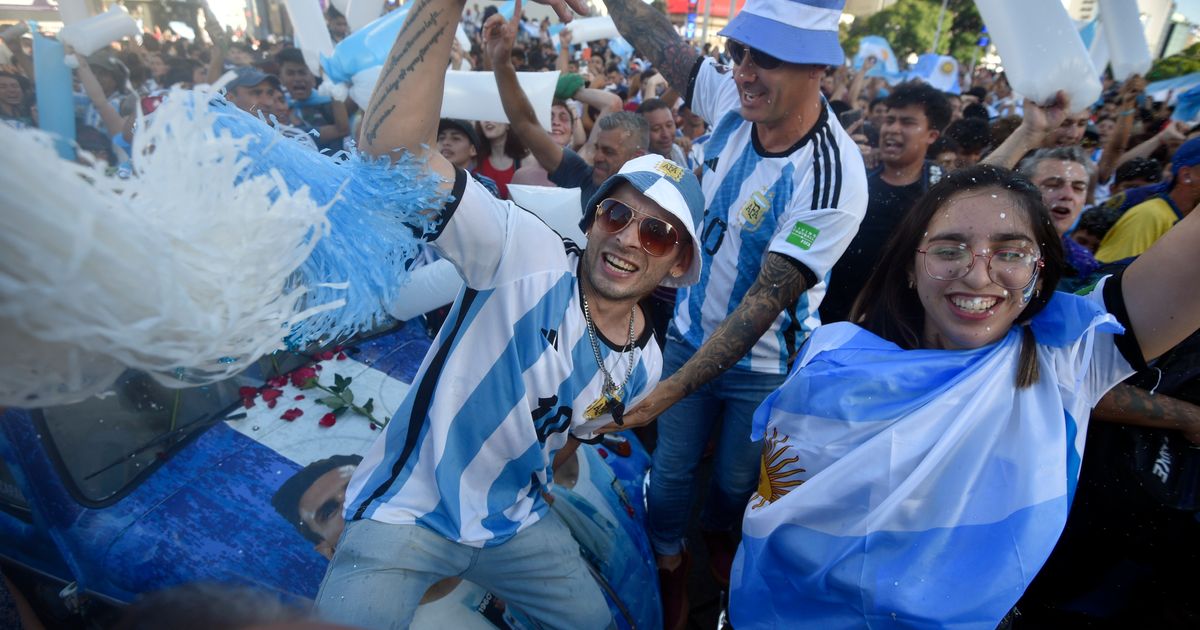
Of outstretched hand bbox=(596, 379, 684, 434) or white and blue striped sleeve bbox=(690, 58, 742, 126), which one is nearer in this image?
outstretched hand bbox=(596, 379, 684, 434)

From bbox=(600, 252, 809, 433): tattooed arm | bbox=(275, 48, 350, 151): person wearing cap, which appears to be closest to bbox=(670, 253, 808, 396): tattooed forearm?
bbox=(600, 252, 809, 433): tattooed arm

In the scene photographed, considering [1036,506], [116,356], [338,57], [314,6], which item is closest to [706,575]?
[1036,506]

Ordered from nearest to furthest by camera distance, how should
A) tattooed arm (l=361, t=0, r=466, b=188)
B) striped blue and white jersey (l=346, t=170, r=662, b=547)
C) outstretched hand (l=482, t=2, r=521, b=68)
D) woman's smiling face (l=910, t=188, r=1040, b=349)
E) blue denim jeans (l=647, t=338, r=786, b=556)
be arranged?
1. tattooed arm (l=361, t=0, r=466, b=188)
2. woman's smiling face (l=910, t=188, r=1040, b=349)
3. striped blue and white jersey (l=346, t=170, r=662, b=547)
4. outstretched hand (l=482, t=2, r=521, b=68)
5. blue denim jeans (l=647, t=338, r=786, b=556)

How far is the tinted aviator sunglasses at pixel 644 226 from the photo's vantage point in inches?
66.8

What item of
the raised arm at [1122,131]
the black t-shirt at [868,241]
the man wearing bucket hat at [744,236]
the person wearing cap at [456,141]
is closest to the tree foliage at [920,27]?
the raised arm at [1122,131]

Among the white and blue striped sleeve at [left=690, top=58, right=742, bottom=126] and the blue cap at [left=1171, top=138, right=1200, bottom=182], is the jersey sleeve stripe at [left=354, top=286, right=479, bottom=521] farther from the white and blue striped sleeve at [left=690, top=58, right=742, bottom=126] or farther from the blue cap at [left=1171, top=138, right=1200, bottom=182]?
the blue cap at [left=1171, top=138, right=1200, bottom=182]

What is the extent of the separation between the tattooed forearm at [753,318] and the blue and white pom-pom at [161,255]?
4.81 feet

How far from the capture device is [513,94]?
9.80 ft

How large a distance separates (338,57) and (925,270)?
390 cm

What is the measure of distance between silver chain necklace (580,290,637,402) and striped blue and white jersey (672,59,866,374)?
2.29 feet

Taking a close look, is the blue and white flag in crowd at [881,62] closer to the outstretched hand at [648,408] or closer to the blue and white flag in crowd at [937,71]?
the blue and white flag in crowd at [937,71]

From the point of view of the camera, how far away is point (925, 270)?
161 cm

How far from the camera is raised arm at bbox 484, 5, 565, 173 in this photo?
7.89 feet

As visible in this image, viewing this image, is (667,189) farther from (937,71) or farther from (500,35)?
(937,71)
